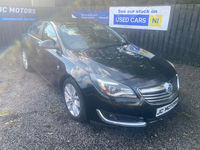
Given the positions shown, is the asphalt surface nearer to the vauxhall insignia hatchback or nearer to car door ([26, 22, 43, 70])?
the vauxhall insignia hatchback

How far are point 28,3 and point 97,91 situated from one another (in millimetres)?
11986

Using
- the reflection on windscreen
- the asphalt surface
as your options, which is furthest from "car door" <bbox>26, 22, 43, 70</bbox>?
the reflection on windscreen

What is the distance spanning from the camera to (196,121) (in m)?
2.88

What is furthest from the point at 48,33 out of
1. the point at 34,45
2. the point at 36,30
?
the point at 36,30

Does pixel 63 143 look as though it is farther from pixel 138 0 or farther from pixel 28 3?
pixel 28 3

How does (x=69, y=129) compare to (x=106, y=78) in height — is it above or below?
below

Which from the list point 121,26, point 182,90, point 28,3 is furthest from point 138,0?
point 28,3

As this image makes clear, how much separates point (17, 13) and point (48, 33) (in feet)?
18.3

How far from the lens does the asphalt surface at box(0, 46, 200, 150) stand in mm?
2396

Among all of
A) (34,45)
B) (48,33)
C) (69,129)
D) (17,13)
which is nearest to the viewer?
(69,129)

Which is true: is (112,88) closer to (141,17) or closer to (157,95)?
(157,95)

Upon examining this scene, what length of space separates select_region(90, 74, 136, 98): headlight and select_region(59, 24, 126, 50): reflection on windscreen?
3.71 ft

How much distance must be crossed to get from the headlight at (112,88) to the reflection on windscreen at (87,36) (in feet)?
3.71

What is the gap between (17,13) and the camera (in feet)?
26.2
